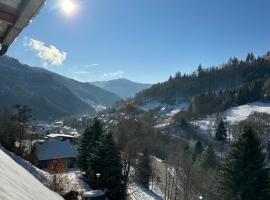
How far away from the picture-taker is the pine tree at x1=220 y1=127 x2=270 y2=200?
87.4ft

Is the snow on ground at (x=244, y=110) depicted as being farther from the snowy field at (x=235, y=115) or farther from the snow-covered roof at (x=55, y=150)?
the snow-covered roof at (x=55, y=150)

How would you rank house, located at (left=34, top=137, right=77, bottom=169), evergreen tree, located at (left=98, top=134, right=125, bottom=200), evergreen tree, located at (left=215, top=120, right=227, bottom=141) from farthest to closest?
evergreen tree, located at (left=215, top=120, right=227, bottom=141), house, located at (left=34, top=137, right=77, bottom=169), evergreen tree, located at (left=98, top=134, right=125, bottom=200)

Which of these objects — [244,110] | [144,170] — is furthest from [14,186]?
[244,110]

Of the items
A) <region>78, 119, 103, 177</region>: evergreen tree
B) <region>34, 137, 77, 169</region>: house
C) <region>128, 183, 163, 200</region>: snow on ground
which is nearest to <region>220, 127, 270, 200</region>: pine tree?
<region>78, 119, 103, 177</region>: evergreen tree

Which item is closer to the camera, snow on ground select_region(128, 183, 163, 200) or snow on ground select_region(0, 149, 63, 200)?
snow on ground select_region(0, 149, 63, 200)

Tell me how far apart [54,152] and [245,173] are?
35493 millimetres

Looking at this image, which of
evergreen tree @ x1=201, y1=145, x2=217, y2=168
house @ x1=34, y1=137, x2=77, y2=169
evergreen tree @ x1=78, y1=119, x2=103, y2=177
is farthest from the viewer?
evergreen tree @ x1=201, y1=145, x2=217, y2=168

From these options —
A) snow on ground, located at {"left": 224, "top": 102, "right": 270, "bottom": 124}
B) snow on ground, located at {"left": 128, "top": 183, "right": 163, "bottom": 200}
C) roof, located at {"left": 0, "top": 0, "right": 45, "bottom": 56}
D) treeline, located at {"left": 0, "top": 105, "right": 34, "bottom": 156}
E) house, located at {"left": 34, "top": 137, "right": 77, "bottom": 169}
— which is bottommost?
snow on ground, located at {"left": 128, "top": 183, "right": 163, "bottom": 200}

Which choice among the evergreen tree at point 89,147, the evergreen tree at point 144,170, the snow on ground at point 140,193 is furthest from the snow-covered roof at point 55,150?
the evergreen tree at point 89,147

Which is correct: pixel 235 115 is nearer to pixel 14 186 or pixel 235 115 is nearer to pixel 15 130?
pixel 15 130

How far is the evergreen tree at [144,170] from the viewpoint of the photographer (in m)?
52.9

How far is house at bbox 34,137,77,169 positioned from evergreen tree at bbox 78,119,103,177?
12988 mm

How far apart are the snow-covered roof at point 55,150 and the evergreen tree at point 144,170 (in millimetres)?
11081

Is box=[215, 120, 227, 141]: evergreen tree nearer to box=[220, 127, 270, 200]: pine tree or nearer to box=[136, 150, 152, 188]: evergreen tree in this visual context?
box=[136, 150, 152, 188]: evergreen tree
